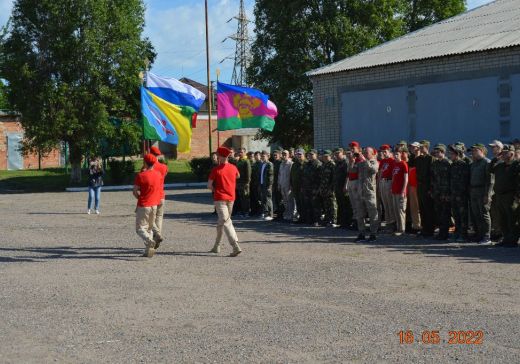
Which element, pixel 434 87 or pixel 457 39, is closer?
pixel 434 87

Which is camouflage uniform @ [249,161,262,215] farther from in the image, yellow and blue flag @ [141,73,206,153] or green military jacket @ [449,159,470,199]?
green military jacket @ [449,159,470,199]

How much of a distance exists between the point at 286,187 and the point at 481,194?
6.47m

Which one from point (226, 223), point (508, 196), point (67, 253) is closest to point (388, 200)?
point (508, 196)

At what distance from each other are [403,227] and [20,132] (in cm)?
4426

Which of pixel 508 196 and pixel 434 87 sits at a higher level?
pixel 434 87

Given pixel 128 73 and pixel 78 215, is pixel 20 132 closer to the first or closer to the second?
pixel 128 73

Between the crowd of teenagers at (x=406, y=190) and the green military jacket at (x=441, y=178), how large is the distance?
0.07 ft

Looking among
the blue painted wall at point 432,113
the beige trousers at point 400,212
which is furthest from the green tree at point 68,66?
the beige trousers at point 400,212

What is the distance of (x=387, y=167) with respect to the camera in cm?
1625

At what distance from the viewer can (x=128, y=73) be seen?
40656 mm

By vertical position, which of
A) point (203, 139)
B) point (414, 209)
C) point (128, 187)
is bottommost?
point (128, 187)

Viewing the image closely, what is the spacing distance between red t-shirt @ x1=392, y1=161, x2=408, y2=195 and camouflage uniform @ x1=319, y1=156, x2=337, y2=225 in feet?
7.26

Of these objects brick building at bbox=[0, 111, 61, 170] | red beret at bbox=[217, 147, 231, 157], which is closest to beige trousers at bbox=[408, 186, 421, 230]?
red beret at bbox=[217, 147, 231, 157]

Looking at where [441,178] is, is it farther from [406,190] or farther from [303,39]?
[303,39]
